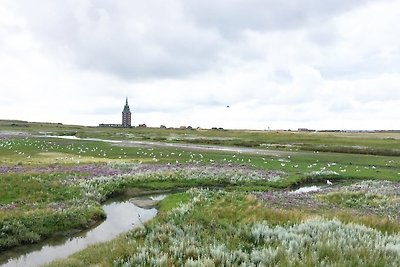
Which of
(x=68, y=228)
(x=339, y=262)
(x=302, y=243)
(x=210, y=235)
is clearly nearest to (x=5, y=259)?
(x=68, y=228)

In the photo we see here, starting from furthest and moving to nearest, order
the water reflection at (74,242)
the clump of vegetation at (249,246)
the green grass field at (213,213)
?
the water reflection at (74,242) → the green grass field at (213,213) → the clump of vegetation at (249,246)

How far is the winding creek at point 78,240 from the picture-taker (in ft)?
54.0

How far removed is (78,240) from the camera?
754 inches

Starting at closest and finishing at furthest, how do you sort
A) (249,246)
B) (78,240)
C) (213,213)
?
(249,246) < (213,213) < (78,240)

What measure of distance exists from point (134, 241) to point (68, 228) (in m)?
9.52

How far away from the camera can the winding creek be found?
16453 mm

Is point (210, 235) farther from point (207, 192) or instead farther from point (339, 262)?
point (207, 192)

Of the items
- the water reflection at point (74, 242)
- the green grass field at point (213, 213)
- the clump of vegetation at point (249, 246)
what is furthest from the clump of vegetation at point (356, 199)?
the clump of vegetation at point (249, 246)

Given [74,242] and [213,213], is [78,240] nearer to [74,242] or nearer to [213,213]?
[74,242]

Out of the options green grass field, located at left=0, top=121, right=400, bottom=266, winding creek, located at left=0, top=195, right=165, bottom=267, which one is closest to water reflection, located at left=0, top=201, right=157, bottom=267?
winding creek, located at left=0, top=195, right=165, bottom=267

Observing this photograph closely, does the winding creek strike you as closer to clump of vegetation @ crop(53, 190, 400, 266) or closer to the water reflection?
the water reflection

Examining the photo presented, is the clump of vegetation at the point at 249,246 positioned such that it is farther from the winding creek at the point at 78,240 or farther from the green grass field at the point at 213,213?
the winding creek at the point at 78,240

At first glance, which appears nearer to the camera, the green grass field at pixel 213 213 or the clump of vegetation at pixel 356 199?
the green grass field at pixel 213 213

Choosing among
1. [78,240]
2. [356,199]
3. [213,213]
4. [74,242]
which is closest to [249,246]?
[213,213]
